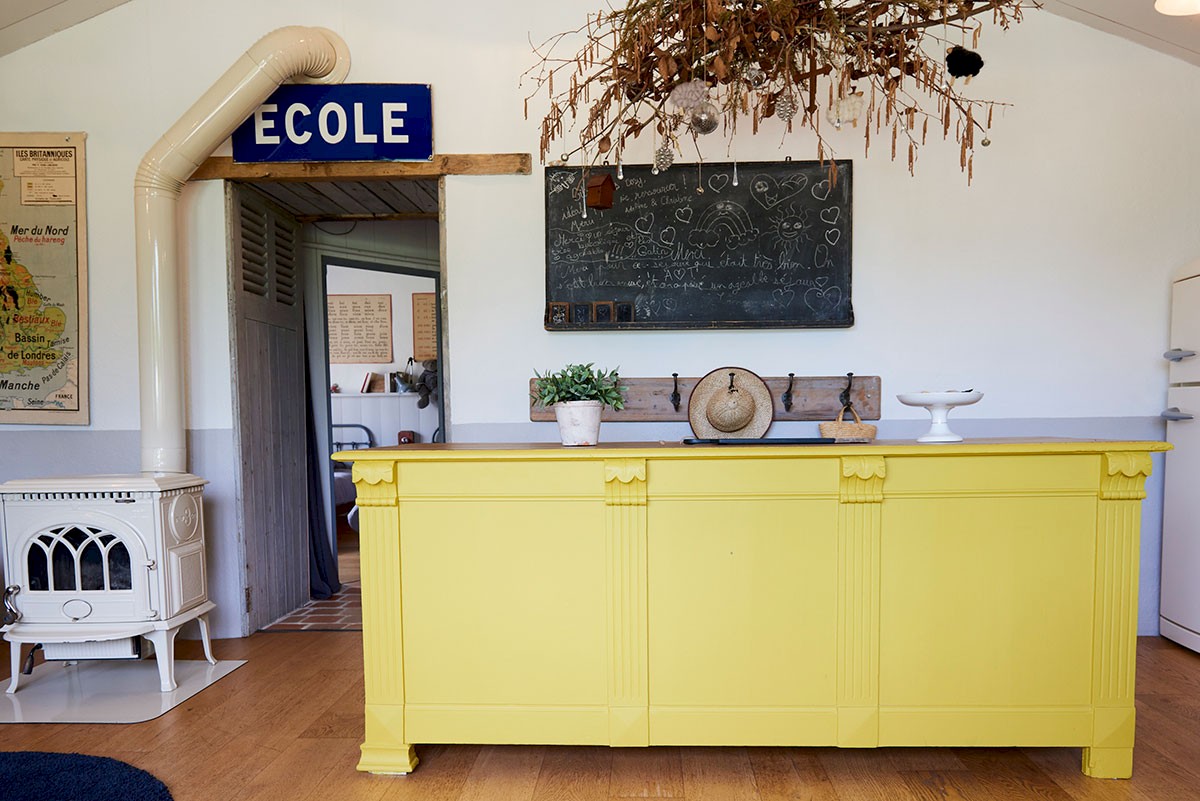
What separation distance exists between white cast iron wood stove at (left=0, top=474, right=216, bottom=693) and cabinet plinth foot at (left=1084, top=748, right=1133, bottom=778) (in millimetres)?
3457

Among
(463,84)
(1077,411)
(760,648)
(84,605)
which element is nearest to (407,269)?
(463,84)

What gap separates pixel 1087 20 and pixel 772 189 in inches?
68.1

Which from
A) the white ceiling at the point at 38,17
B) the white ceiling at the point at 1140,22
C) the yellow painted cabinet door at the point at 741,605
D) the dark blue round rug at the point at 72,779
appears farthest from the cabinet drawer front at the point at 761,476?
the white ceiling at the point at 38,17

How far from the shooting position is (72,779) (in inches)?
79.5

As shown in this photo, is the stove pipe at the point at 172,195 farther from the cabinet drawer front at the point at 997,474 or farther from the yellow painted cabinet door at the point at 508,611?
the cabinet drawer front at the point at 997,474

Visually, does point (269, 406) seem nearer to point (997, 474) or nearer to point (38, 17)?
point (38, 17)

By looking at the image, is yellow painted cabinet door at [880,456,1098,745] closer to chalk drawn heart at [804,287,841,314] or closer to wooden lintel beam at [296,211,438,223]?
chalk drawn heart at [804,287,841,314]

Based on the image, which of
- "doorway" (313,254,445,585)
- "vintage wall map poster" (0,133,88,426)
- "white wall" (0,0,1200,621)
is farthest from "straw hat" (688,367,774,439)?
"doorway" (313,254,445,585)

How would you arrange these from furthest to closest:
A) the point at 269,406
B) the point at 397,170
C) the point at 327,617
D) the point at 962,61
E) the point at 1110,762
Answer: the point at 327,617
the point at 269,406
the point at 397,170
the point at 1110,762
the point at 962,61

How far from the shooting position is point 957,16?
5.50 ft

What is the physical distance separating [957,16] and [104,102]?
12.8 feet

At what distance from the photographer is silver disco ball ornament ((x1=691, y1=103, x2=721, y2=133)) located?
1.87 metres

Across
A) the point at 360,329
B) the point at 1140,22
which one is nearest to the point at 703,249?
the point at 1140,22

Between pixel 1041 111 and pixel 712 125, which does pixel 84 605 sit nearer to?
pixel 712 125
